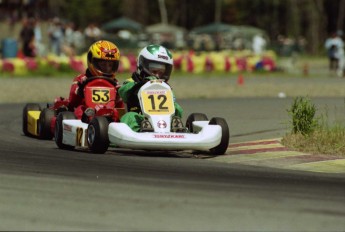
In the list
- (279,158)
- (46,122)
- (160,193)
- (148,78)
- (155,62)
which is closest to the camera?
(160,193)

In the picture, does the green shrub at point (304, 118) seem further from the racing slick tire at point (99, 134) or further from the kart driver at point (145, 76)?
the racing slick tire at point (99, 134)

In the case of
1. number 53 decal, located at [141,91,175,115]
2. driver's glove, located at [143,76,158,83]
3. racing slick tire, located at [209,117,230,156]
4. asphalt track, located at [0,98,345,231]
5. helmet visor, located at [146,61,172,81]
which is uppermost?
helmet visor, located at [146,61,172,81]

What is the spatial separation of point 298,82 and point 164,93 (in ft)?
65.6

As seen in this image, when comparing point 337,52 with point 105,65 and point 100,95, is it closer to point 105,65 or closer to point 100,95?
point 105,65

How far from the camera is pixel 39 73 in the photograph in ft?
111

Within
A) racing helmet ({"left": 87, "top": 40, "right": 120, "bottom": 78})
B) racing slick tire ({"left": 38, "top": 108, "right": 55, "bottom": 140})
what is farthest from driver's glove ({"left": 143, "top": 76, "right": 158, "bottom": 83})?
racing slick tire ({"left": 38, "top": 108, "right": 55, "bottom": 140})

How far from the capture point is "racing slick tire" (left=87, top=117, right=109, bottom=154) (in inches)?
463

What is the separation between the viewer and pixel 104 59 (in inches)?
545

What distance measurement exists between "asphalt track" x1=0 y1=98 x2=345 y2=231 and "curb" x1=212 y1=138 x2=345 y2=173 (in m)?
0.05

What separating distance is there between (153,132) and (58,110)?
2.76 m

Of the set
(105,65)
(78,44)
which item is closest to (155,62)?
(105,65)

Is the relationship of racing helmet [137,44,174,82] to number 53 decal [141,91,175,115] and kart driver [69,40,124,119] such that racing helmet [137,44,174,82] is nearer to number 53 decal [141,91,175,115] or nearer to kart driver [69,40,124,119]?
number 53 decal [141,91,175,115]

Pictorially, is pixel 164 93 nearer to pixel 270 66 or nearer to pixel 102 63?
pixel 102 63

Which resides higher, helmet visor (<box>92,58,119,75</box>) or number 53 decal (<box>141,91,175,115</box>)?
helmet visor (<box>92,58,119,75</box>)
